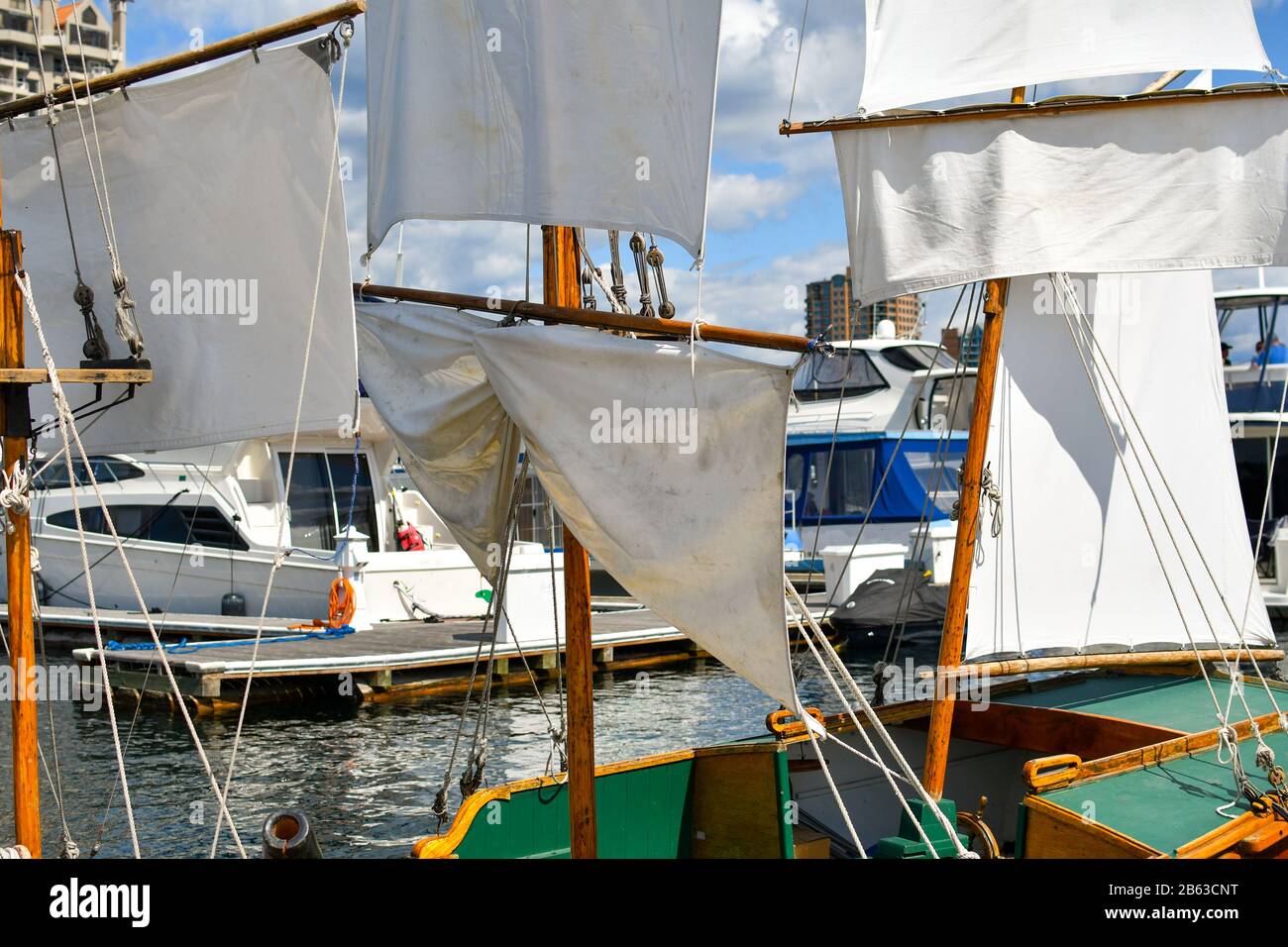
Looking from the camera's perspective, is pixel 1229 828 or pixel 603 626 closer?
pixel 1229 828

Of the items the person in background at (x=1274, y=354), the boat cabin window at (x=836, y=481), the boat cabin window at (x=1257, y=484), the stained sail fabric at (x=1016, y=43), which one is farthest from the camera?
the person in background at (x=1274, y=354)

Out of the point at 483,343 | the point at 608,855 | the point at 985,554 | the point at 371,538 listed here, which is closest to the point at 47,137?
the point at 483,343

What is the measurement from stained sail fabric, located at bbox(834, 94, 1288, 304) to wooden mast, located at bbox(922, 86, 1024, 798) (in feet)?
1.37

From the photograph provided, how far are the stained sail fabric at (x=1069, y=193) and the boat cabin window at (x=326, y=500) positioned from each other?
16.6 m

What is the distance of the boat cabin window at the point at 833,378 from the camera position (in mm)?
38344

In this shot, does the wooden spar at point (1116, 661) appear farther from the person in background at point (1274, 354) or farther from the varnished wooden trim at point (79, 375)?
the person in background at point (1274, 354)

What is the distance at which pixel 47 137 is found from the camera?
358 inches

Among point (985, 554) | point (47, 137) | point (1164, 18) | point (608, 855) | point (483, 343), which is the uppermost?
point (1164, 18)

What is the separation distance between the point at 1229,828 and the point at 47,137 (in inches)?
361

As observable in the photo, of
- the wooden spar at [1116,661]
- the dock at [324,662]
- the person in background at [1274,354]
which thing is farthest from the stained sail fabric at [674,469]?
the person in background at [1274,354]

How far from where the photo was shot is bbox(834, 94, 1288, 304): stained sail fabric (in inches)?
403

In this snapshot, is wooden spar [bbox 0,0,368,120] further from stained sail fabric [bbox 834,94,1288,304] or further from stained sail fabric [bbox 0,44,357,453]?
stained sail fabric [bbox 834,94,1288,304]
